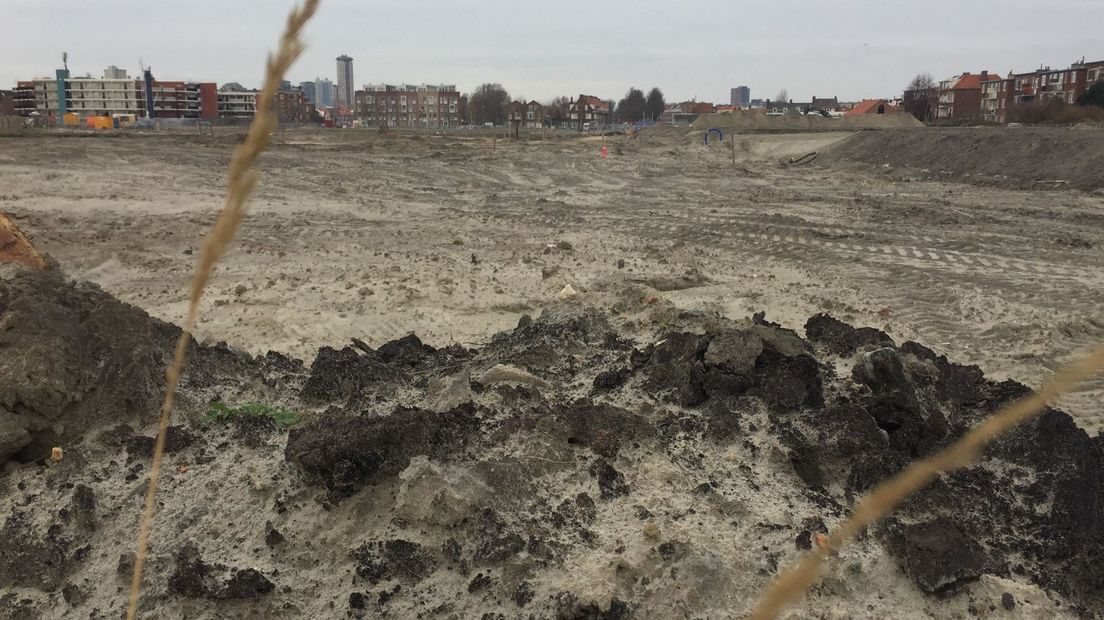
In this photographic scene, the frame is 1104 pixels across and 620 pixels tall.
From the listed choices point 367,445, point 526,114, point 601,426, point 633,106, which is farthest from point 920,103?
point 367,445

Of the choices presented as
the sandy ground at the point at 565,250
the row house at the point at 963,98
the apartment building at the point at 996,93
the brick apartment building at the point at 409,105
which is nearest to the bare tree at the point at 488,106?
the brick apartment building at the point at 409,105

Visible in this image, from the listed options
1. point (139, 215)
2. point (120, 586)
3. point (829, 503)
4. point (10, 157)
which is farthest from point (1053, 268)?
point (10, 157)

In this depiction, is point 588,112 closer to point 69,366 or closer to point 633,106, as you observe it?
point 633,106

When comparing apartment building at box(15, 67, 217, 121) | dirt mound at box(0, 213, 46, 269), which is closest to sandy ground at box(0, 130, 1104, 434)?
dirt mound at box(0, 213, 46, 269)

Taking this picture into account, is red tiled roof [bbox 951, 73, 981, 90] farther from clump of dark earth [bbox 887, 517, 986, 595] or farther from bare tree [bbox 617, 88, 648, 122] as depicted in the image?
clump of dark earth [bbox 887, 517, 986, 595]

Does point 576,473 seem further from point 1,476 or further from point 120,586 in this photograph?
point 1,476

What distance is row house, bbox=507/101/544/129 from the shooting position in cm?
8894

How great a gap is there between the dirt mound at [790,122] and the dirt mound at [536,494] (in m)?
42.8

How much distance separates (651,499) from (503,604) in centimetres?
96

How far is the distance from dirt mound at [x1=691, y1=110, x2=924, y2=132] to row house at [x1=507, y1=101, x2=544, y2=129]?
36527 millimetres

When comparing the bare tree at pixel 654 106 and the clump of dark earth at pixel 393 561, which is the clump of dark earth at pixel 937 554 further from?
the bare tree at pixel 654 106

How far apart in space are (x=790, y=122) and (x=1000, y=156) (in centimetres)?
2487

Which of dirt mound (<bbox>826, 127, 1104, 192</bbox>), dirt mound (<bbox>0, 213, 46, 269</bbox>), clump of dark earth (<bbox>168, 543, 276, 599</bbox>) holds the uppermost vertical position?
dirt mound (<bbox>826, 127, 1104, 192</bbox>)

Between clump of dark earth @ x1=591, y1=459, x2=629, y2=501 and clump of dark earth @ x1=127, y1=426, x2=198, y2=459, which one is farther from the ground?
clump of dark earth @ x1=127, y1=426, x2=198, y2=459
